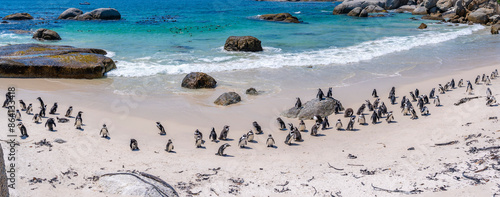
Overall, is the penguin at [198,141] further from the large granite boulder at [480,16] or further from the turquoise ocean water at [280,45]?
the large granite boulder at [480,16]

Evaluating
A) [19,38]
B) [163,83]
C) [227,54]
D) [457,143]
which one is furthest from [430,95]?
[19,38]

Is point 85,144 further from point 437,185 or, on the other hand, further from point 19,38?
point 19,38

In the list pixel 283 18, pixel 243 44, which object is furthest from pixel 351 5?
pixel 243 44

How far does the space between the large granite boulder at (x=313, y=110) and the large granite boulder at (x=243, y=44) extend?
43.5 feet

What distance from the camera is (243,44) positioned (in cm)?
2680

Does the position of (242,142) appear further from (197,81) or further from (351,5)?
(351,5)

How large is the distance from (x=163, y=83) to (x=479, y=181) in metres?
13.2

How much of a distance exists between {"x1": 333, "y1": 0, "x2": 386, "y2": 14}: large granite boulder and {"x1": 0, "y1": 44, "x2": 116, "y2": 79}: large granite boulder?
151ft

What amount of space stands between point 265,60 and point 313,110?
1019 centimetres

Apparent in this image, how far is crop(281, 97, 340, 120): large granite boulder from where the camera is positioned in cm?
1370

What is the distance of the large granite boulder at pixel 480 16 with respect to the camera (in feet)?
145

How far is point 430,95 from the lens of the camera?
1569 cm

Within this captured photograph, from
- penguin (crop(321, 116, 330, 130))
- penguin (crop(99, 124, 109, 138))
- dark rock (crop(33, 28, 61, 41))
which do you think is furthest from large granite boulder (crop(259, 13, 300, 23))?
penguin (crop(99, 124, 109, 138))

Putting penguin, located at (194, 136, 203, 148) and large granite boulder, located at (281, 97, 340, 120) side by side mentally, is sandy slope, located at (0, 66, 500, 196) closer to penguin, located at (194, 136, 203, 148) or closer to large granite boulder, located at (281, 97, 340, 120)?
penguin, located at (194, 136, 203, 148)
